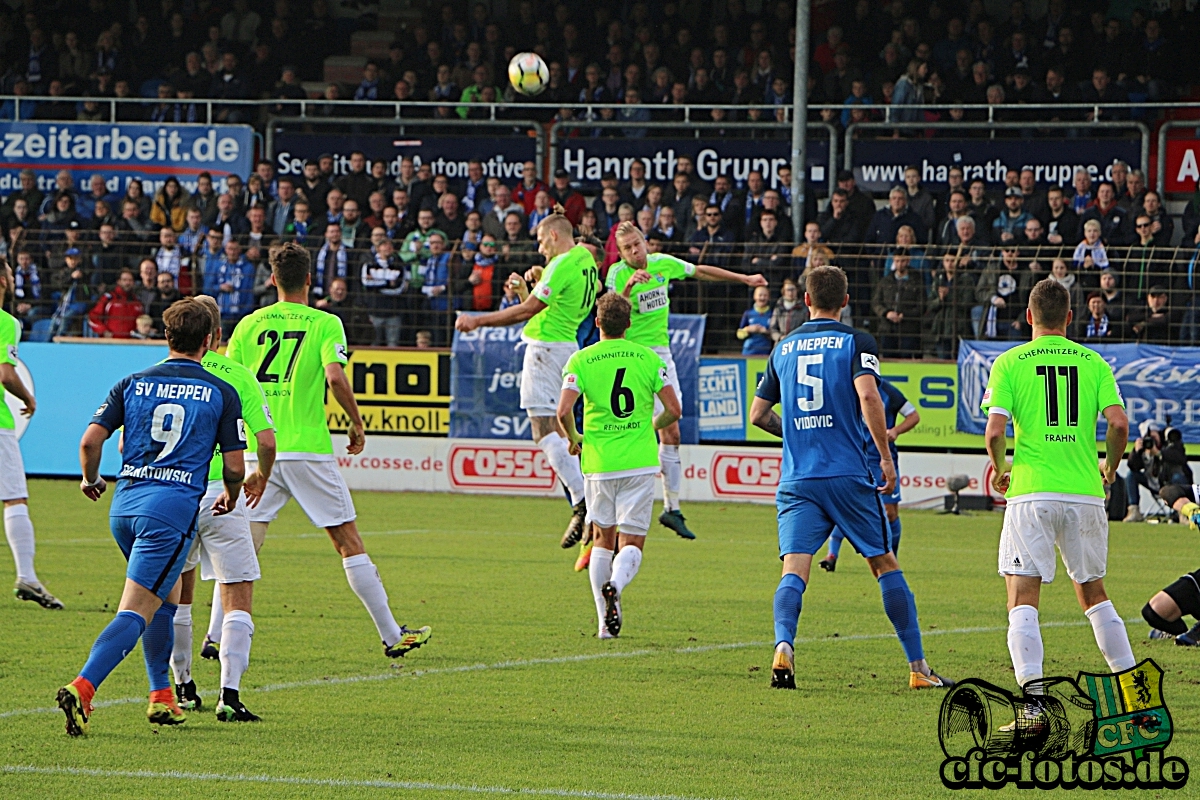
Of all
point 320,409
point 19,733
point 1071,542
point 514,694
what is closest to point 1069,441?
point 1071,542

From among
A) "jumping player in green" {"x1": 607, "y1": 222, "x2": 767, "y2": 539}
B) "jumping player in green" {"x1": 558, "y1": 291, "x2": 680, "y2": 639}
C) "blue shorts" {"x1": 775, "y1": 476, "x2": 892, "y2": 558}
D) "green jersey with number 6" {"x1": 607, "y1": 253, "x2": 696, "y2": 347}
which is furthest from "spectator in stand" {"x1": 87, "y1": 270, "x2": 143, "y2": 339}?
"blue shorts" {"x1": 775, "y1": 476, "x2": 892, "y2": 558}

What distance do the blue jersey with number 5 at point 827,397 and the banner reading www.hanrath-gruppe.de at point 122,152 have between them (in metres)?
18.4

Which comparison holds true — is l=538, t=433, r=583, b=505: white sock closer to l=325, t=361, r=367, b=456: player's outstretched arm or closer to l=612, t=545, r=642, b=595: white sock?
l=612, t=545, r=642, b=595: white sock

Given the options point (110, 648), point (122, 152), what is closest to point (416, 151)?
point (122, 152)

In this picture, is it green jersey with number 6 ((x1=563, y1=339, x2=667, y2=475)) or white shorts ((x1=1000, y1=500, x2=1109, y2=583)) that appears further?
green jersey with number 6 ((x1=563, y1=339, x2=667, y2=475))

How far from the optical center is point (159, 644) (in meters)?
6.82

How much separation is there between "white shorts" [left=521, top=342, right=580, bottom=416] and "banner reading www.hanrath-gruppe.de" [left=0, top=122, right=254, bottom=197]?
44.4 feet

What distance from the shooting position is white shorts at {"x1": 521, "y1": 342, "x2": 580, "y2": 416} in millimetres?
12586

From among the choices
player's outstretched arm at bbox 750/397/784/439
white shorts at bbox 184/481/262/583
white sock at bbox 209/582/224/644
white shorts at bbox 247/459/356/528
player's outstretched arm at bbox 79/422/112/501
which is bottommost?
white sock at bbox 209/582/224/644

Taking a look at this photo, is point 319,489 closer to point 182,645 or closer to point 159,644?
point 182,645

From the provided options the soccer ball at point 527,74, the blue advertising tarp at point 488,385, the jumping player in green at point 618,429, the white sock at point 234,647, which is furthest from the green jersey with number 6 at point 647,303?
the soccer ball at point 527,74

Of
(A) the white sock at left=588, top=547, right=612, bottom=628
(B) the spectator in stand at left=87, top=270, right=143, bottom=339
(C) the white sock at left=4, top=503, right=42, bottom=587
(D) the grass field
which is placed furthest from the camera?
(B) the spectator in stand at left=87, top=270, right=143, bottom=339

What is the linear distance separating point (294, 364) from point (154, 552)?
194cm

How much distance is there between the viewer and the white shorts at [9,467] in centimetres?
1048
